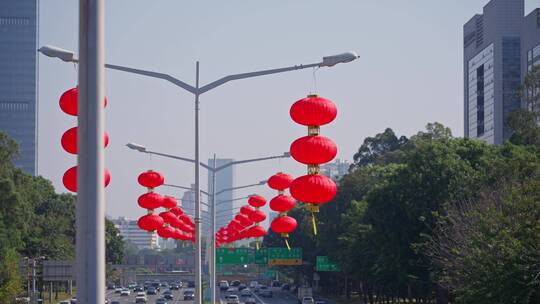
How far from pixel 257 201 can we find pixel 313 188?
20293 mm

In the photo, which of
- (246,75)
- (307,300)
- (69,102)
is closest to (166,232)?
(246,75)

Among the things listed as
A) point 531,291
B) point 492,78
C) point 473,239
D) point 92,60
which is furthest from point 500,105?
point 92,60

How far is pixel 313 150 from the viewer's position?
18.2 meters

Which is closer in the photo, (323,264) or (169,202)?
(169,202)

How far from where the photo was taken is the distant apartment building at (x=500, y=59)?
314 ft

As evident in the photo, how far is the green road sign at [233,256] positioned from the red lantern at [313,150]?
7492cm

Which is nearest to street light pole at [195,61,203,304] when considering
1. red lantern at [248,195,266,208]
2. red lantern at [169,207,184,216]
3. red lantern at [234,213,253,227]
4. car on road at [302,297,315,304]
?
red lantern at [169,207,184,216]

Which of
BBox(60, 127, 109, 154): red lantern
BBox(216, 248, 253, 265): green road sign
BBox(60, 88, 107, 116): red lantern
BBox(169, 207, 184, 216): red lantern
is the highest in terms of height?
BBox(60, 88, 107, 116): red lantern

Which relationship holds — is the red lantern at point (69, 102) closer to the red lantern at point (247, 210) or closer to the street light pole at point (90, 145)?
the street light pole at point (90, 145)

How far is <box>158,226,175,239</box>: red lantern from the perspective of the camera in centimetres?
3353

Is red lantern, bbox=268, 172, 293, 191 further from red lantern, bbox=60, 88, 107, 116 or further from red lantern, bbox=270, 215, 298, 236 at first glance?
red lantern, bbox=60, 88, 107, 116

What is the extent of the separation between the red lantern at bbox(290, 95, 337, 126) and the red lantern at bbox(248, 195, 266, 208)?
20.8 meters

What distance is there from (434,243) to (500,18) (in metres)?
56.9

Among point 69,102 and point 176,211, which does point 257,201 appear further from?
point 69,102
